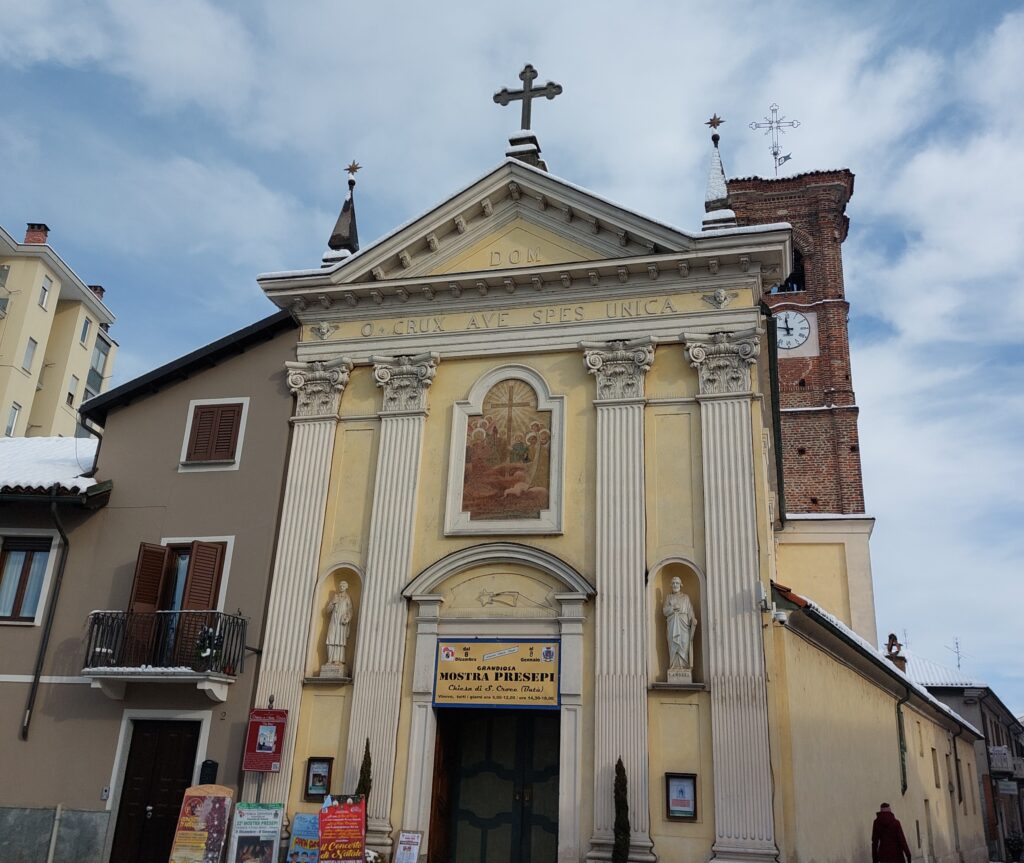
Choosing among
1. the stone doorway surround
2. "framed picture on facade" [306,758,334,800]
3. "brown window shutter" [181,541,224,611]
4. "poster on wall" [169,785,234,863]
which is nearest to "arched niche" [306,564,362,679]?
the stone doorway surround

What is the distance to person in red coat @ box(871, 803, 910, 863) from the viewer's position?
587 inches

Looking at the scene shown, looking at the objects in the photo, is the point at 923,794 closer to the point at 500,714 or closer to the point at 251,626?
the point at 500,714

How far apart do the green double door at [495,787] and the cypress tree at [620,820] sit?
172 cm

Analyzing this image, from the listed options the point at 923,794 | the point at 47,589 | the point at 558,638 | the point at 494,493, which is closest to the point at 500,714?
the point at 558,638

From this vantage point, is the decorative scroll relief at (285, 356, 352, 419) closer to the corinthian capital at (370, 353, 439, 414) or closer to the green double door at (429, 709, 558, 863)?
the corinthian capital at (370, 353, 439, 414)

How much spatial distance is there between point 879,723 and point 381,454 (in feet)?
38.2

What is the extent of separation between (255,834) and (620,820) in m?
5.44

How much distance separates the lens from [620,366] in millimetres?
16594

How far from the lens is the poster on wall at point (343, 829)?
1394 cm

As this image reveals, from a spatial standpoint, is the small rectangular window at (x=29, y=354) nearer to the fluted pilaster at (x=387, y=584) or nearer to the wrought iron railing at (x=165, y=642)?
the wrought iron railing at (x=165, y=642)

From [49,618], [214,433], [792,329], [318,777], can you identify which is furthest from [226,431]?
[792,329]

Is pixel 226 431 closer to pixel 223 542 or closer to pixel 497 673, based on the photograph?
pixel 223 542

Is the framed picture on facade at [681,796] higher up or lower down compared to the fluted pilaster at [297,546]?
lower down

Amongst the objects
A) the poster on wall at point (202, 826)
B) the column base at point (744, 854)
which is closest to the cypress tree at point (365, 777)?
the poster on wall at point (202, 826)
